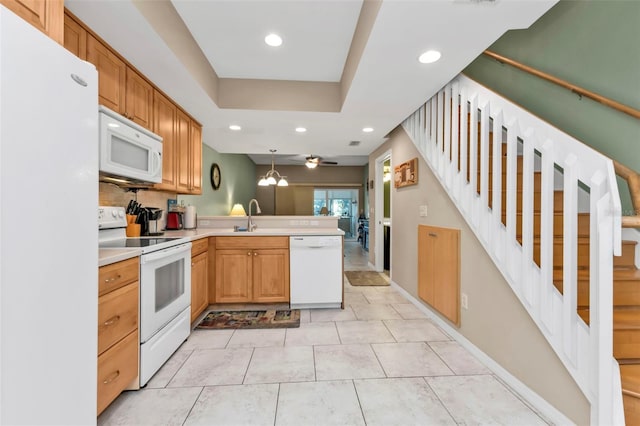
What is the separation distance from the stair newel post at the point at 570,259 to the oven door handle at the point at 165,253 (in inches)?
96.4

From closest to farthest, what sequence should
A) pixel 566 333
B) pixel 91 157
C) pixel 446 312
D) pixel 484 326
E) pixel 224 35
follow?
pixel 91 157
pixel 566 333
pixel 484 326
pixel 224 35
pixel 446 312

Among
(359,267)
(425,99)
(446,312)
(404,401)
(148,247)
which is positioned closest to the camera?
(404,401)

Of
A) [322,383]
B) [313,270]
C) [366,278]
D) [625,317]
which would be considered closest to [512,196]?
[625,317]

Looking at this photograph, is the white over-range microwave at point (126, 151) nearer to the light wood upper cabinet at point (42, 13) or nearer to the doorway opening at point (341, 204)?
the light wood upper cabinet at point (42, 13)

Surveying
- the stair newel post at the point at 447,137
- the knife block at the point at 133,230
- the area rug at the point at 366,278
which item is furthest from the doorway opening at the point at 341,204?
the knife block at the point at 133,230

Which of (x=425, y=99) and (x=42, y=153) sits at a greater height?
(x=425, y=99)

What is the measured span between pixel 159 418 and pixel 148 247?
98 centimetres

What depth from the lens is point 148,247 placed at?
5.78ft

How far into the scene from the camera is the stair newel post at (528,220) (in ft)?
5.35

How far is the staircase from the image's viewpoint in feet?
3.93

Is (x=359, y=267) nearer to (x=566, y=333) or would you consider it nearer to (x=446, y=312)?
(x=446, y=312)

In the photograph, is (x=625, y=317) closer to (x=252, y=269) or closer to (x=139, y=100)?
(x=252, y=269)

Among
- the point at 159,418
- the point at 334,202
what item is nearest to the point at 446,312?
the point at 159,418

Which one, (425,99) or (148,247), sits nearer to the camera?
(148,247)
